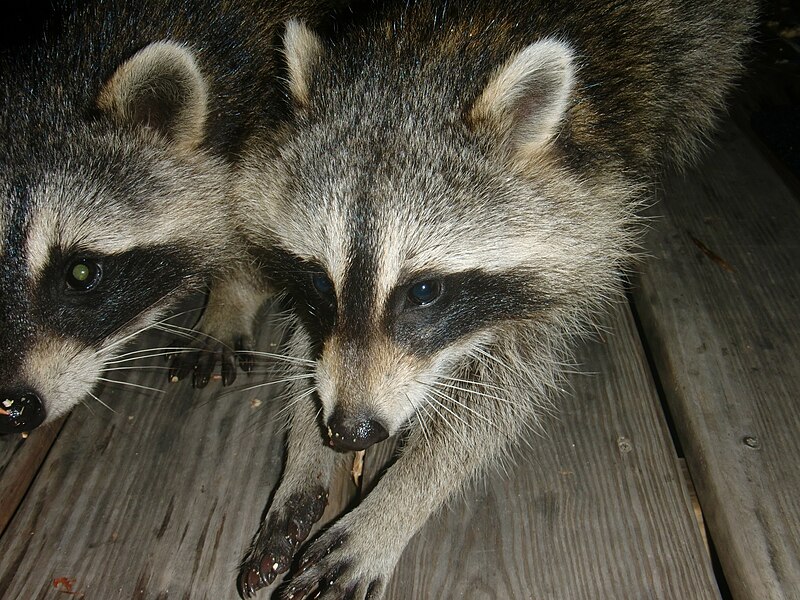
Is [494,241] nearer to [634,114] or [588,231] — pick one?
[588,231]

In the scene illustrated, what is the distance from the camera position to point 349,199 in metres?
1.96

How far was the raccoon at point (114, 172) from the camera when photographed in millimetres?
2076

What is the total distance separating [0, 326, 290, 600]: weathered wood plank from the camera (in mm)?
1965

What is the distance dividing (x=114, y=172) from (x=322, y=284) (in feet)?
2.28

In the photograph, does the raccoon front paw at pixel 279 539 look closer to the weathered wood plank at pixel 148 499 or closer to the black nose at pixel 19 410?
the weathered wood plank at pixel 148 499

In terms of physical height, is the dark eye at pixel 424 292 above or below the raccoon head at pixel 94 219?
below

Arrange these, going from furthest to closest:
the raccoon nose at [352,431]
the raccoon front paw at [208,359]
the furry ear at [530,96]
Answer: the raccoon front paw at [208,359] → the raccoon nose at [352,431] → the furry ear at [530,96]

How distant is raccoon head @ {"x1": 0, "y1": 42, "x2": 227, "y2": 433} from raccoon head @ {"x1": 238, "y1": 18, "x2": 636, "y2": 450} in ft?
1.07

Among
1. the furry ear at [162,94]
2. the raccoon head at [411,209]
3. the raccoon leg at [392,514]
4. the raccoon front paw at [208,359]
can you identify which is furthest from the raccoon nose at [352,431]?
the furry ear at [162,94]

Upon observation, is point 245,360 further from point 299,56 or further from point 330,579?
point 299,56

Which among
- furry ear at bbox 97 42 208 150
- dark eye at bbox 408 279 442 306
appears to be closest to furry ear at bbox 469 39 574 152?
dark eye at bbox 408 279 442 306

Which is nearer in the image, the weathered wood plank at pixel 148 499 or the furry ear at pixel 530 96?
the furry ear at pixel 530 96

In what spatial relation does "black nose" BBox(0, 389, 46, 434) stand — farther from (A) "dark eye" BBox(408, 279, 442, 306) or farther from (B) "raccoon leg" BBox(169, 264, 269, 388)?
(A) "dark eye" BBox(408, 279, 442, 306)

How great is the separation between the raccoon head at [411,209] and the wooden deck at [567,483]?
380 millimetres
